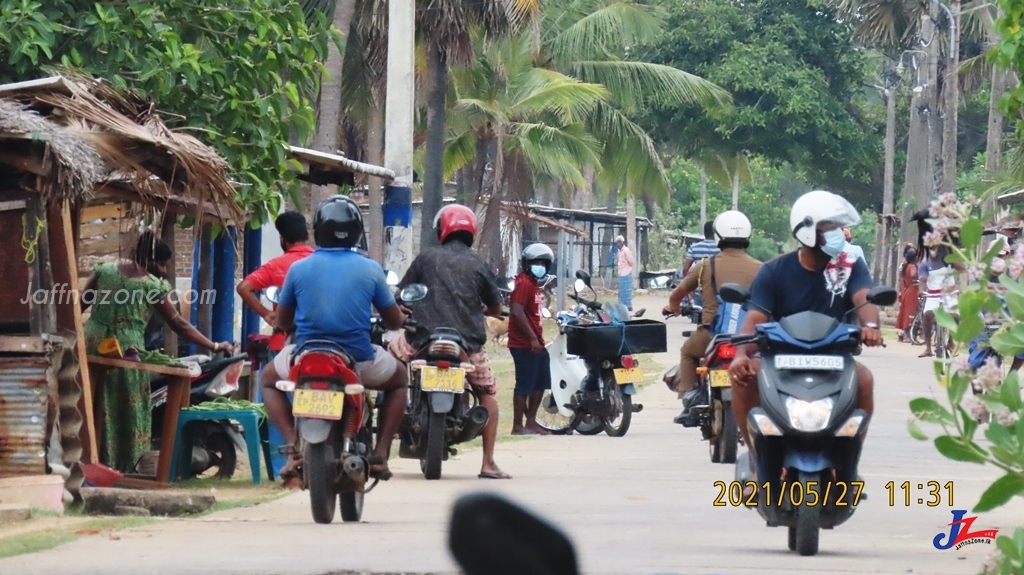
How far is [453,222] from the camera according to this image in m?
10.5

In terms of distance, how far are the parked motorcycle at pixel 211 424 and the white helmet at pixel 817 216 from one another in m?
4.88

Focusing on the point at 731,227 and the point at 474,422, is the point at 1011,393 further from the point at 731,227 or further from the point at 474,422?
the point at 731,227

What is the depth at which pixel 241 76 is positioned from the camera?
444 inches

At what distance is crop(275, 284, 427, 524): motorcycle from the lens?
7680 mm

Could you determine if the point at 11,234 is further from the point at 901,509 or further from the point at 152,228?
the point at 901,509

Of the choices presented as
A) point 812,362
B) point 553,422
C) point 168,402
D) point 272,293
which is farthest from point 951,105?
point 812,362

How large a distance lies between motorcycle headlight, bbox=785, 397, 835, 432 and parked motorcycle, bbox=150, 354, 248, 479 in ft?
16.9

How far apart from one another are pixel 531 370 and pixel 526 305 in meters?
0.68

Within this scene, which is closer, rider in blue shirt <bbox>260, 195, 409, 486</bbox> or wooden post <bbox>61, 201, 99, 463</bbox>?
rider in blue shirt <bbox>260, 195, 409, 486</bbox>

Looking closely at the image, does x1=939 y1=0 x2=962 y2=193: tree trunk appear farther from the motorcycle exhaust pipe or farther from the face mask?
the face mask

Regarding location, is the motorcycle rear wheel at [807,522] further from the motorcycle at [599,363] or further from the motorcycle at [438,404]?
the motorcycle at [599,363]

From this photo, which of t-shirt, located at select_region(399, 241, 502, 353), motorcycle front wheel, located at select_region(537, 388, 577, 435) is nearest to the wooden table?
t-shirt, located at select_region(399, 241, 502, 353)

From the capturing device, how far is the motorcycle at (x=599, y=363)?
45.6 ft

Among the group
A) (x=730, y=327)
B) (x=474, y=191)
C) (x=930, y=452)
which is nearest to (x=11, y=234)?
(x=730, y=327)
